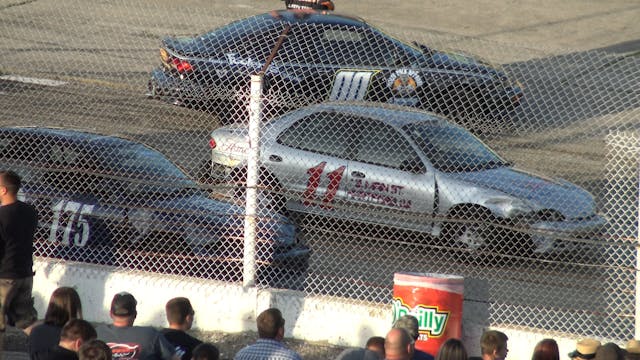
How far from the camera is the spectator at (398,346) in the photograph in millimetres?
7098

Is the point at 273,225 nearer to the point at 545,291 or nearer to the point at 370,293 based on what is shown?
the point at 370,293

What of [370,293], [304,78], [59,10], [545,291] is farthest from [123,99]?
[59,10]

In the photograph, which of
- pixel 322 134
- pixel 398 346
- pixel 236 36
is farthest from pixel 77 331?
pixel 236 36

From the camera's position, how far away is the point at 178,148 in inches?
534

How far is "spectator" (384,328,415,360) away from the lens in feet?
23.3

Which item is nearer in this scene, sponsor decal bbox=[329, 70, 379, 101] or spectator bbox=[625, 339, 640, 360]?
spectator bbox=[625, 339, 640, 360]

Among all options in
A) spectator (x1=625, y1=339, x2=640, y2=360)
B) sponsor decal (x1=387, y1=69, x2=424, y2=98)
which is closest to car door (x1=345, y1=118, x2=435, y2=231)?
sponsor decal (x1=387, y1=69, x2=424, y2=98)

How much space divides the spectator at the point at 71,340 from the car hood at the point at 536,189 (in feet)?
18.0

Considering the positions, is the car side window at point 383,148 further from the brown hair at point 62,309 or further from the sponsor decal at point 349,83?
the brown hair at point 62,309

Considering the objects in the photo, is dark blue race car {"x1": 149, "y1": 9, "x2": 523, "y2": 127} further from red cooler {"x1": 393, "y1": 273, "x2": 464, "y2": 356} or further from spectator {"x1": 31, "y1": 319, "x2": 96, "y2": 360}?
spectator {"x1": 31, "y1": 319, "x2": 96, "y2": 360}

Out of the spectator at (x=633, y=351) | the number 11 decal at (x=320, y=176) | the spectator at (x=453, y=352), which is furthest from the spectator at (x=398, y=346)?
the number 11 decal at (x=320, y=176)

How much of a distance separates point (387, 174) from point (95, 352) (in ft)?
18.8

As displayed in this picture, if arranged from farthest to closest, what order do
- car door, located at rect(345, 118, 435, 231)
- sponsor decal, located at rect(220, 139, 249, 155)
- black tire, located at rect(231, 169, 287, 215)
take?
car door, located at rect(345, 118, 435, 231)
sponsor decal, located at rect(220, 139, 249, 155)
black tire, located at rect(231, 169, 287, 215)

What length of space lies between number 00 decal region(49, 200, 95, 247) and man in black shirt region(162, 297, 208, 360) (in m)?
2.94
